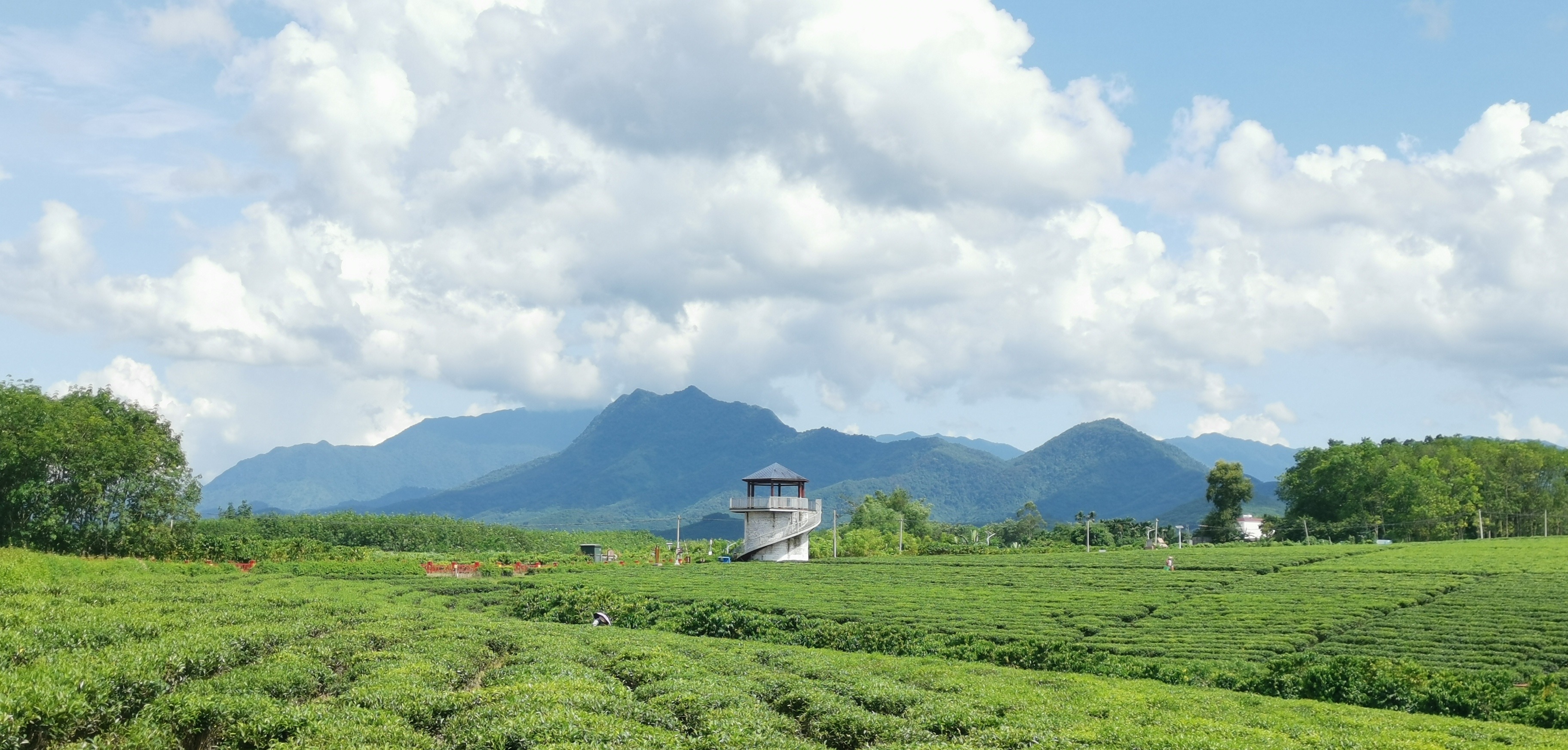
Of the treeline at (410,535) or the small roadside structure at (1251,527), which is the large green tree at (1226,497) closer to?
the small roadside structure at (1251,527)

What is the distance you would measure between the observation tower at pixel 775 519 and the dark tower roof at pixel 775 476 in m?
0.04

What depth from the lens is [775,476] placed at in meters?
87.4

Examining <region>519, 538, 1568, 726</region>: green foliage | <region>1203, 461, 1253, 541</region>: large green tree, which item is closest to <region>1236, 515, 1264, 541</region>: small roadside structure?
<region>1203, 461, 1253, 541</region>: large green tree

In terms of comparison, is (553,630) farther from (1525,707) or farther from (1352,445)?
(1352,445)

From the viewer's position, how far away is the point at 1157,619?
44.8 m

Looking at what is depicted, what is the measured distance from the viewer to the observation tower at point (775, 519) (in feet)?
282

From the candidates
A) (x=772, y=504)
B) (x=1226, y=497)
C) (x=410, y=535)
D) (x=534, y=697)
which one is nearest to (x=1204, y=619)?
(x=534, y=697)

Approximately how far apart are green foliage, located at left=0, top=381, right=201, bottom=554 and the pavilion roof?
44.1 meters

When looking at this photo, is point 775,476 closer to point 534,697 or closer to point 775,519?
point 775,519

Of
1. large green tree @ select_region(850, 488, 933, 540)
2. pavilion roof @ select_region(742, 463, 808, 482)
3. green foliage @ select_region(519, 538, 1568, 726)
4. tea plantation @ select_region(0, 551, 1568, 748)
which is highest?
pavilion roof @ select_region(742, 463, 808, 482)

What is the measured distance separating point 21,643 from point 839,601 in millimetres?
35851

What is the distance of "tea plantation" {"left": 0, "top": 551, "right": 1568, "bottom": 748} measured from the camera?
15.4 metres

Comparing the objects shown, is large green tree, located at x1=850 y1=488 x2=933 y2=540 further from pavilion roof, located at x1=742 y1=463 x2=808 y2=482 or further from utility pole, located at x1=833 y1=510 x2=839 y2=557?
pavilion roof, located at x1=742 y1=463 x2=808 y2=482

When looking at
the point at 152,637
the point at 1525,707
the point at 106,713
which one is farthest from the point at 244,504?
the point at 1525,707
